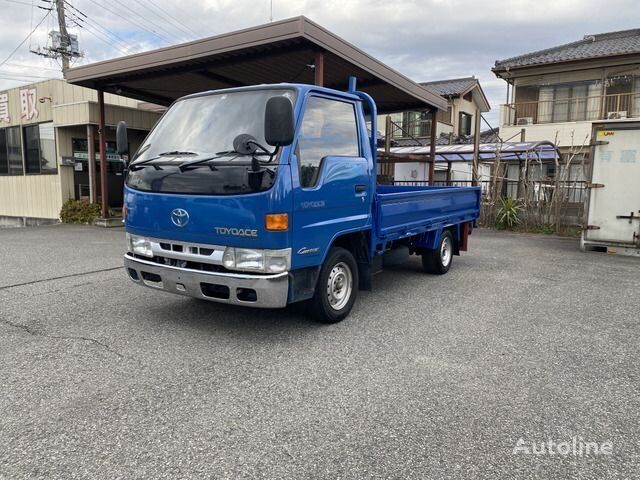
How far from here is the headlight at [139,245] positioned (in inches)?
170

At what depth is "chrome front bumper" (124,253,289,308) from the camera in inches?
148

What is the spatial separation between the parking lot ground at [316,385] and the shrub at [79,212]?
8183mm

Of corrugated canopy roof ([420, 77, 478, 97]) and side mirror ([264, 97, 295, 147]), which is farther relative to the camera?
corrugated canopy roof ([420, 77, 478, 97])

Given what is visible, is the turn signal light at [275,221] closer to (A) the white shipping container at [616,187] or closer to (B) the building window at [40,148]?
(A) the white shipping container at [616,187]

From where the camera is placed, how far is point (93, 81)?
11570mm

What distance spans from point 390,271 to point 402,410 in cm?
456

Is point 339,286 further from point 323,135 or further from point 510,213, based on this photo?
point 510,213

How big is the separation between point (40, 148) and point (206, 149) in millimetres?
13404

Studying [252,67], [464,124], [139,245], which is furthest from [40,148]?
[464,124]

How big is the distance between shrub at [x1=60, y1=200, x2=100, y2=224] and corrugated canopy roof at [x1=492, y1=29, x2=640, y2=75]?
17.0 m

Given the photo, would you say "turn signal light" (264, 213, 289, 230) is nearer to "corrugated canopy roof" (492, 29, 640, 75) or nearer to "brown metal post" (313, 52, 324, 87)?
"brown metal post" (313, 52, 324, 87)

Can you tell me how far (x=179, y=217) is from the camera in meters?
4.00

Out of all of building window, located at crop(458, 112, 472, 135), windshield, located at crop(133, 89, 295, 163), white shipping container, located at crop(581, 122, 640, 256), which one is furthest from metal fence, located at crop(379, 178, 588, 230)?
building window, located at crop(458, 112, 472, 135)

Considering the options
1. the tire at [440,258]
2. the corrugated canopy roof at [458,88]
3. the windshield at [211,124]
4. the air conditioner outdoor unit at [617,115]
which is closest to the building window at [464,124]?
the corrugated canopy roof at [458,88]
